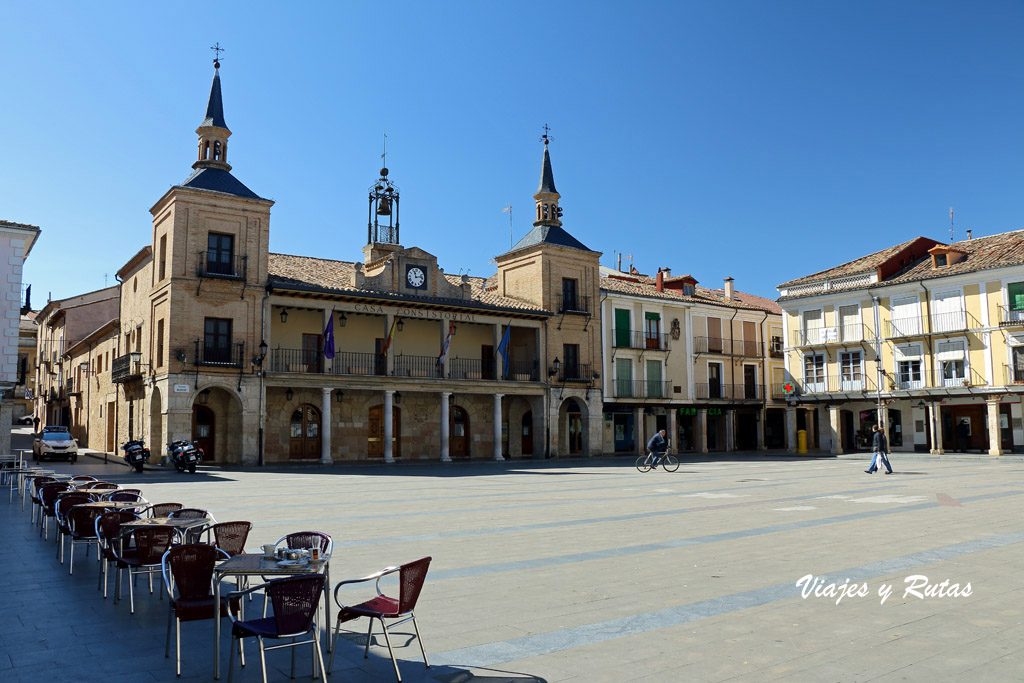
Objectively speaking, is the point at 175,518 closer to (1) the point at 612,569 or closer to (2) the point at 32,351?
(1) the point at 612,569

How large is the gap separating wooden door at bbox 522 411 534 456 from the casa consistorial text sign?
6.05 meters

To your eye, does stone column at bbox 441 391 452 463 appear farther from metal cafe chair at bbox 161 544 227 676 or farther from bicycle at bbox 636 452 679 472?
metal cafe chair at bbox 161 544 227 676

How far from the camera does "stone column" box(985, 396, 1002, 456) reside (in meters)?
34.6

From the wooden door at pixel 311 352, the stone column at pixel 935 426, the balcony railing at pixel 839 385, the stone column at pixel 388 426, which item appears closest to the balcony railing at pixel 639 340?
the balcony railing at pixel 839 385

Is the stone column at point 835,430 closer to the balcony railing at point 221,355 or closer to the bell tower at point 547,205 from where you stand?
the bell tower at point 547,205

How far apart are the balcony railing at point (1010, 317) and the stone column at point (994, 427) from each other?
334 cm

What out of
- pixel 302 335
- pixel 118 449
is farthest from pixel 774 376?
pixel 118 449

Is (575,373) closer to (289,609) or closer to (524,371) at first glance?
(524,371)

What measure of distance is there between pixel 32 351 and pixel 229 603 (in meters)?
71.2

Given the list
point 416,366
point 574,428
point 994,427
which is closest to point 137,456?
point 416,366

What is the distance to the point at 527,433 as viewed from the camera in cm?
3734

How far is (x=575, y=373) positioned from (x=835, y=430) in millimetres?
14886

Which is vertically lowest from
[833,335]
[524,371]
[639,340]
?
[524,371]

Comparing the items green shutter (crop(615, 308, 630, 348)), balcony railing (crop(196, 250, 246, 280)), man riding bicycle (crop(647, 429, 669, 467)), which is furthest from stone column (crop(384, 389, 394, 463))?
green shutter (crop(615, 308, 630, 348))
